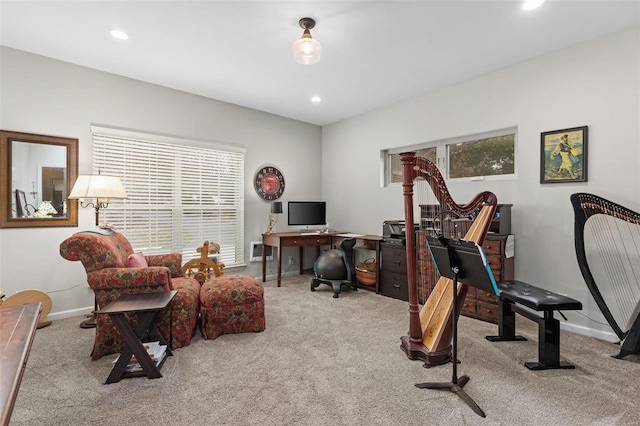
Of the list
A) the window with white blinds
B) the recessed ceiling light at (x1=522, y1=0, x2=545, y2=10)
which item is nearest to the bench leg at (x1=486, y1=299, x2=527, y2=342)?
the recessed ceiling light at (x1=522, y1=0, x2=545, y2=10)

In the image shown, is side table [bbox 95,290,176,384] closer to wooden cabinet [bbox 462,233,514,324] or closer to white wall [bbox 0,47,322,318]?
white wall [bbox 0,47,322,318]

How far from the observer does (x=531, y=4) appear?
93.7 inches

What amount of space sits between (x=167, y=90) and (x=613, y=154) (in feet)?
16.0

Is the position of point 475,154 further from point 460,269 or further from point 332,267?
point 460,269

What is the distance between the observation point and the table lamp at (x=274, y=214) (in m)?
4.88

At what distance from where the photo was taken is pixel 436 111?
409 cm


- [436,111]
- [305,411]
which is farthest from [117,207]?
[436,111]

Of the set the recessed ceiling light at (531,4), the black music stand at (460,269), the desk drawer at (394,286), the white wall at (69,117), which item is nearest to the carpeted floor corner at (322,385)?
the black music stand at (460,269)

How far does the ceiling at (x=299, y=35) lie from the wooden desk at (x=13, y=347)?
2.30 meters

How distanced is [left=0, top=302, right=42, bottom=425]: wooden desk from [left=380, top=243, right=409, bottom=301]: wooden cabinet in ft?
11.4

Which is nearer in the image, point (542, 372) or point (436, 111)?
point (542, 372)

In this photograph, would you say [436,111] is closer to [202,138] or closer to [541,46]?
[541,46]

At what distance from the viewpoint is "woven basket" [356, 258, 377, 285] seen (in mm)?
4409

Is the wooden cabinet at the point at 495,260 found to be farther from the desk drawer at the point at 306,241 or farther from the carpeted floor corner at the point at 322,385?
the desk drawer at the point at 306,241
